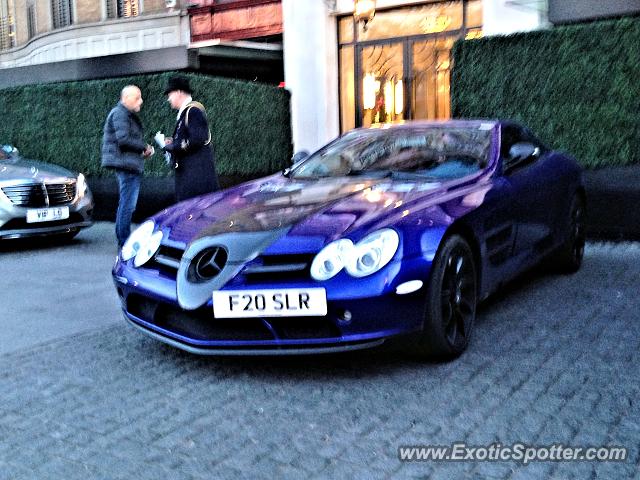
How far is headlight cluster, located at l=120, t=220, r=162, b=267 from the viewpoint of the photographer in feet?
13.8

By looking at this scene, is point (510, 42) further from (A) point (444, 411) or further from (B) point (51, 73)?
(B) point (51, 73)

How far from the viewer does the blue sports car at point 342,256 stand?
3605mm

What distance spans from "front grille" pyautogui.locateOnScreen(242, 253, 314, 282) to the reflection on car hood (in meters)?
5.86

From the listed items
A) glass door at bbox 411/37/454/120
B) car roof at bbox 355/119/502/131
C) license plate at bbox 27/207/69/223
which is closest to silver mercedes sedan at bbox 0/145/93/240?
license plate at bbox 27/207/69/223

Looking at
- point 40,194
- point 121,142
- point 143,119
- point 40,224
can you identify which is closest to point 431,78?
point 143,119

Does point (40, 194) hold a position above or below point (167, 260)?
below

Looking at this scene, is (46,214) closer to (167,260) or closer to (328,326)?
(167,260)

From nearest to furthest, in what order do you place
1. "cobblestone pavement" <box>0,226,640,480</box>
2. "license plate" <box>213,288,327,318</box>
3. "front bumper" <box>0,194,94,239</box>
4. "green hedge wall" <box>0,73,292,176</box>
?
1. "cobblestone pavement" <box>0,226,640,480</box>
2. "license plate" <box>213,288,327,318</box>
3. "front bumper" <box>0,194,94,239</box>
4. "green hedge wall" <box>0,73,292,176</box>

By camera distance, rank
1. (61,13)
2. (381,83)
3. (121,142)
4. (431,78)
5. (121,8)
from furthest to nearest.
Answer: (61,13), (121,8), (381,83), (431,78), (121,142)

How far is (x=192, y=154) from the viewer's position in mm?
7004

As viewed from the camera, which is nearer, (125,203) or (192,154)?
(192,154)

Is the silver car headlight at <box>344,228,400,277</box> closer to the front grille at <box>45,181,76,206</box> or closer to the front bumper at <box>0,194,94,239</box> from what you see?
the front bumper at <box>0,194,94,239</box>

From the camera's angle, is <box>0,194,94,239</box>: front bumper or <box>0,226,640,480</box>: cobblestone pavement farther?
<box>0,194,94,239</box>: front bumper

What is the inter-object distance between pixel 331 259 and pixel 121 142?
4737 millimetres
